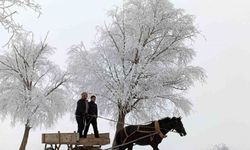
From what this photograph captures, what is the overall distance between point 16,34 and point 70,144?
17.9 ft

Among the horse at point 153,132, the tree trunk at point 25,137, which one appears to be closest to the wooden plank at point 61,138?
the horse at point 153,132

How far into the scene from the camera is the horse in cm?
1380

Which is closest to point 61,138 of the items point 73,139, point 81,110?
point 73,139

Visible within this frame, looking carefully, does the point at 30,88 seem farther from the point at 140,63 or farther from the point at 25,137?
the point at 140,63

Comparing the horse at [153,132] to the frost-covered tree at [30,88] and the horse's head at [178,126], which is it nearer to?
the horse's head at [178,126]

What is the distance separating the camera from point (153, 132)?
45.3 ft

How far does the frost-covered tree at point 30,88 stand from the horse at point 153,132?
574 inches

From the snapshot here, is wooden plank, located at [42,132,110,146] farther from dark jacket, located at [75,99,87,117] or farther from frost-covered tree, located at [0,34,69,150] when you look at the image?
frost-covered tree, located at [0,34,69,150]

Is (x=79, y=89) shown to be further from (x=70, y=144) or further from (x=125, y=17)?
(x=70, y=144)

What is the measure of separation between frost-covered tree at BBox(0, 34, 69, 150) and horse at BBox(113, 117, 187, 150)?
14.6 m

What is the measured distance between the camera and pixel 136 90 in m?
22.8

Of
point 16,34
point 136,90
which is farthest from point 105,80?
point 16,34

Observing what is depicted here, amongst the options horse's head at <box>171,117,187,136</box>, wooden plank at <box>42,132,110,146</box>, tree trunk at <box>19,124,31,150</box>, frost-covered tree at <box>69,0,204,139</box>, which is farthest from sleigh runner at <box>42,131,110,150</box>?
tree trunk at <box>19,124,31,150</box>

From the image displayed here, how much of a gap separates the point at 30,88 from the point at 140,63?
34.3 ft
